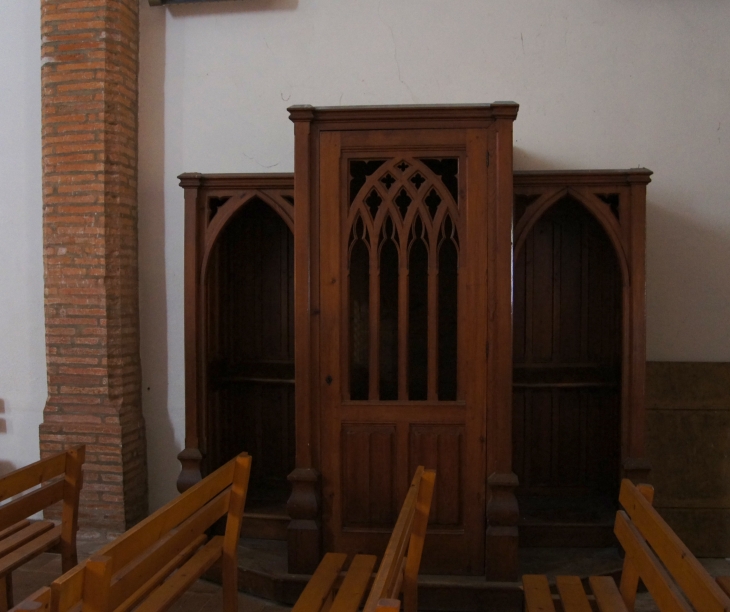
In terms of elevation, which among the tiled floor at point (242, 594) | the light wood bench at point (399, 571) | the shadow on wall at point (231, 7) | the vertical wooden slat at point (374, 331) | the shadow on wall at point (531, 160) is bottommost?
the tiled floor at point (242, 594)

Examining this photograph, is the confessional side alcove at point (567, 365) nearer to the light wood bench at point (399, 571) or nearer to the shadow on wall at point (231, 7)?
the light wood bench at point (399, 571)

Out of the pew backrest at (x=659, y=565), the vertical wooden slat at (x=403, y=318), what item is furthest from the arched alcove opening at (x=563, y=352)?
the pew backrest at (x=659, y=565)

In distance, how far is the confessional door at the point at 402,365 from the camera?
3.14 metres

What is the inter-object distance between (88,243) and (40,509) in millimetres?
2098

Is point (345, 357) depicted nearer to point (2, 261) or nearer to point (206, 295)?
point (206, 295)

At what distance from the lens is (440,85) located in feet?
13.6

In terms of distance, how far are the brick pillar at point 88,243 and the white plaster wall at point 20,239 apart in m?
0.36

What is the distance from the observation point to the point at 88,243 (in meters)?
4.09

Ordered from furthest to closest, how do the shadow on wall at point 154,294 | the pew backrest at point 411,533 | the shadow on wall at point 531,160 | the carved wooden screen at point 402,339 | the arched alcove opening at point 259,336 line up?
1. the shadow on wall at point 154,294
2. the arched alcove opening at point 259,336
3. the shadow on wall at point 531,160
4. the carved wooden screen at point 402,339
5. the pew backrest at point 411,533

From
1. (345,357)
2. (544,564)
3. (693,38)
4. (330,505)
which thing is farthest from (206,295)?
(693,38)

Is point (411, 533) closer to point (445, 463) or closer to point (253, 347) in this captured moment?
point (445, 463)

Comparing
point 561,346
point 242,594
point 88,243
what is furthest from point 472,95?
point 242,594

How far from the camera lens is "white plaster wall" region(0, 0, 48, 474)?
4.41m

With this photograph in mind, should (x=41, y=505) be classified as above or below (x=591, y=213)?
below
